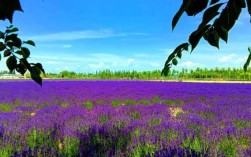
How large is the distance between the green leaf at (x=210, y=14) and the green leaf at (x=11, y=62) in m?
0.66

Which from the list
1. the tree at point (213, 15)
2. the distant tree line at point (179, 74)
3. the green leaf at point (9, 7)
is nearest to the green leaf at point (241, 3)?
the tree at point (213, 15)

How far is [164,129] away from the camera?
5926 millimetres

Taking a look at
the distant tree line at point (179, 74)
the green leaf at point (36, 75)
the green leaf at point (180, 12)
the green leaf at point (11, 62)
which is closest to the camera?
the green leaf at point (180, 12)

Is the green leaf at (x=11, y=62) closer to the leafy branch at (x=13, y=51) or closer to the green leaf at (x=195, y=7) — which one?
the leafy branch at (x=13, y=51)

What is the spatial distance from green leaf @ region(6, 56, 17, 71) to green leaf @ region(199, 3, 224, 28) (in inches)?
25.8

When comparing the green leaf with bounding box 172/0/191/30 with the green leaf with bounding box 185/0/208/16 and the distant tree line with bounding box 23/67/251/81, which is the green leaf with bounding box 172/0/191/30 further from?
the distant tree line with bounding box 23/67/251/81

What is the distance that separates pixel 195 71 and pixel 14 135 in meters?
44.3

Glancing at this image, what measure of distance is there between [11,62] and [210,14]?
68 centimetres

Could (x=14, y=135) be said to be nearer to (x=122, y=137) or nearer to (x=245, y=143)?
(x=122, y=137)

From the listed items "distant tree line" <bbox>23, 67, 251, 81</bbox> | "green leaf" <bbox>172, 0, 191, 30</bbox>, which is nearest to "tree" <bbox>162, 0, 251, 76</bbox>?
"green leaf" <bbox>172, 0, 191, 30</bbox>

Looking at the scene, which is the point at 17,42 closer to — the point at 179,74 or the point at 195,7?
the point at 195,7

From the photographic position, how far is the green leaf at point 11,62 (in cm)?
114

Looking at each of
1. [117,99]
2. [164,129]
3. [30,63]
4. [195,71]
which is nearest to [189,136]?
[164,129]

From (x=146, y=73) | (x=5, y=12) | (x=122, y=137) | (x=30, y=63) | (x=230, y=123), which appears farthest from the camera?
(x=146, y=73)
